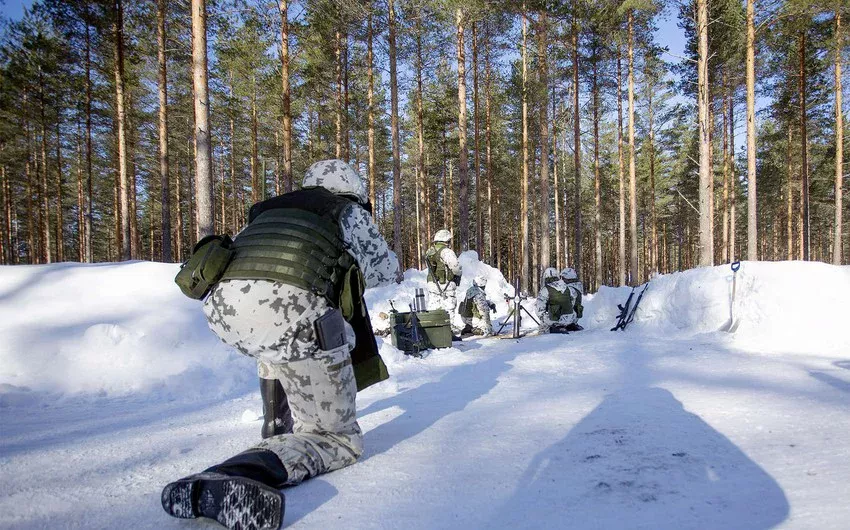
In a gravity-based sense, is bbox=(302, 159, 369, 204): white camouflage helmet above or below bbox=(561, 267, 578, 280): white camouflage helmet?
above

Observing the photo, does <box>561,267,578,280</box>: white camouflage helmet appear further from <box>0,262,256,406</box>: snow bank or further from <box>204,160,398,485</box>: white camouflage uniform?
<box>204,160,398,485</box>: white camouflage uniform

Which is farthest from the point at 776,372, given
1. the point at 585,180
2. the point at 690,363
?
the point at 585,180

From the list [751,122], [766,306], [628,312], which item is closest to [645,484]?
[766,306]

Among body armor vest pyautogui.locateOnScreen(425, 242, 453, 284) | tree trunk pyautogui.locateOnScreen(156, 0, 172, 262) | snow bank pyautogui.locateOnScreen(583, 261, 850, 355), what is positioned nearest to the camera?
snow bank pyautogui.locateOnScreen(583, 261, 850, 355)

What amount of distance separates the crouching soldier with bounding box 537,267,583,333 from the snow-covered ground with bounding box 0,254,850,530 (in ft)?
7.18

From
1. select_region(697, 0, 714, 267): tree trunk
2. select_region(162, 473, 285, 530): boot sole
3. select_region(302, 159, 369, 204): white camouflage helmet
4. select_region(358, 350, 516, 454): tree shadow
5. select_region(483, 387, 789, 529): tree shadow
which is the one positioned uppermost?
select_region(697, 0, 714, 267): tree trunk

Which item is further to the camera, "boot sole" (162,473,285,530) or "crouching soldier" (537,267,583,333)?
"crouching soldier" (537,267,583,333)

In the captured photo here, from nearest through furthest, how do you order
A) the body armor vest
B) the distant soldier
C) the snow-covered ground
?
the snow-covered ground, the distant soldier, the body armor vest

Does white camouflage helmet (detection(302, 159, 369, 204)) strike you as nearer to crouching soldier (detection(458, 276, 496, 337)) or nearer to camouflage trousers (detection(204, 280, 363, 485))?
camouflage trousers (detection(204, 280, 363, 485))

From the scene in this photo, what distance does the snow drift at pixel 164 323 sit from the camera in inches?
162

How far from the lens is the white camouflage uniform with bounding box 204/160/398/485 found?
2012 mm

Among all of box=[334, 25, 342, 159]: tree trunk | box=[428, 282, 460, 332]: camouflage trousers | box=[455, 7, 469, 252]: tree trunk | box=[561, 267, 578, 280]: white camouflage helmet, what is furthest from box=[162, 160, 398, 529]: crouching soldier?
box=[334, 25, 342, 159]: tree trunk

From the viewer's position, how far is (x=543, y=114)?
16859 mm

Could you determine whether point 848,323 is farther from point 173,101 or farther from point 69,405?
point 173,101
